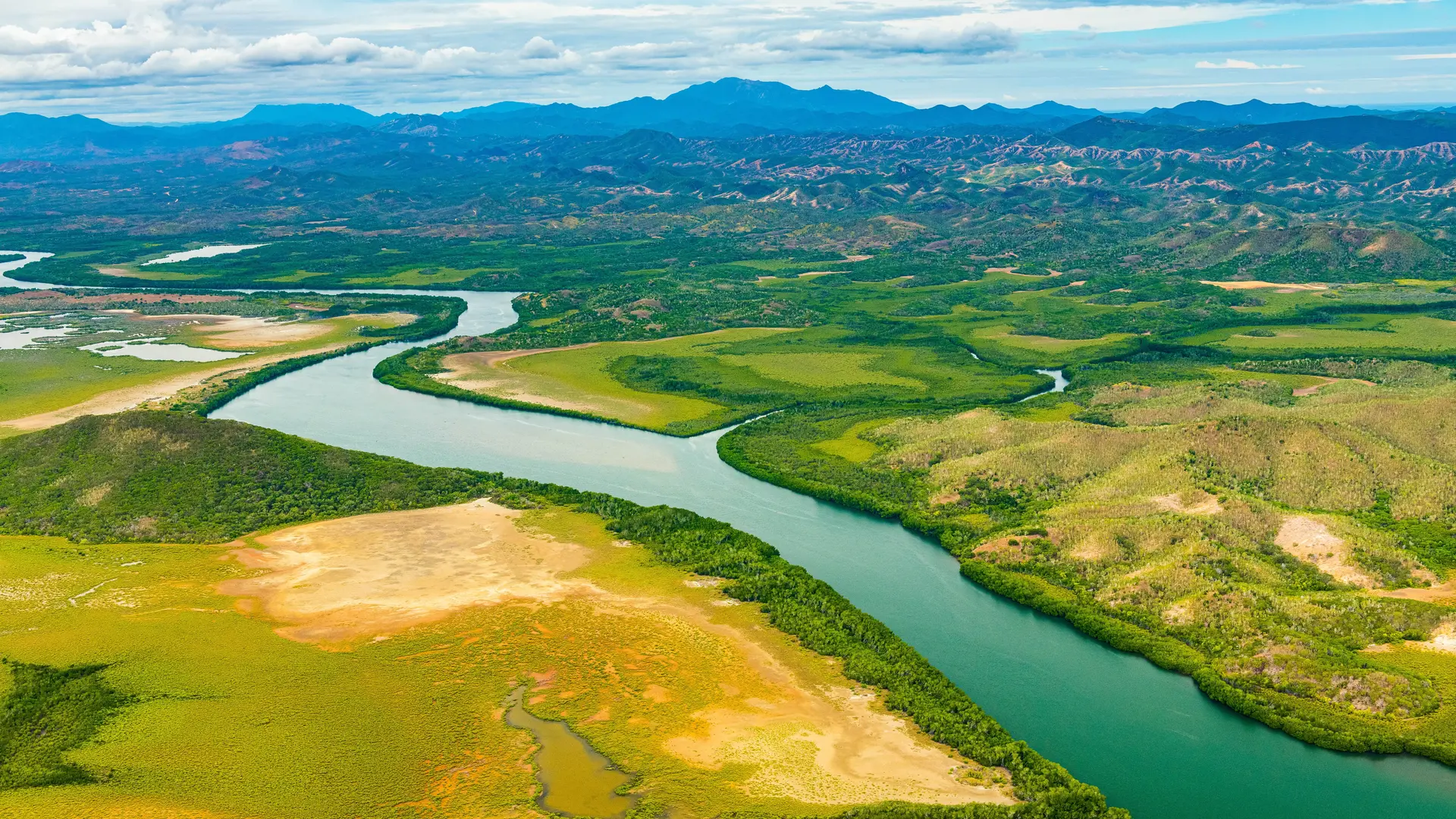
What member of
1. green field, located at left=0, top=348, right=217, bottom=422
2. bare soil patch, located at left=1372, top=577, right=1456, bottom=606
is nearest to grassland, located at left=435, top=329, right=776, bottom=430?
green field, located at left=0, top=348, right=217, bottom=422

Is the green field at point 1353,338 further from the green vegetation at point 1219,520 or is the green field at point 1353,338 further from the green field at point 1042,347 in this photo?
the green vegetation at point 1219,520

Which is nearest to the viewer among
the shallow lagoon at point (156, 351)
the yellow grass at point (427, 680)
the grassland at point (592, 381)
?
the yellow grass at point (427, 680)

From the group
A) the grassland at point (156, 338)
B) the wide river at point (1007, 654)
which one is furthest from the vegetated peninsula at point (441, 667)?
the grassland at point (156, 338)

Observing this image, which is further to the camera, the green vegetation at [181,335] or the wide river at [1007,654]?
the green vegetation at [181,335]

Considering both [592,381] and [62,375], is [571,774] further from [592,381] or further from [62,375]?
[62,375]

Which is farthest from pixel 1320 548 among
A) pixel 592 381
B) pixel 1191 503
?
pixel 592 381

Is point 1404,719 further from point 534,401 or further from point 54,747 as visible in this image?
point 534,401

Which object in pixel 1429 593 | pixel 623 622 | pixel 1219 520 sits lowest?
pixel 623 622

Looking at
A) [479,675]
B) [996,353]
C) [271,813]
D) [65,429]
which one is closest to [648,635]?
[479,675]
